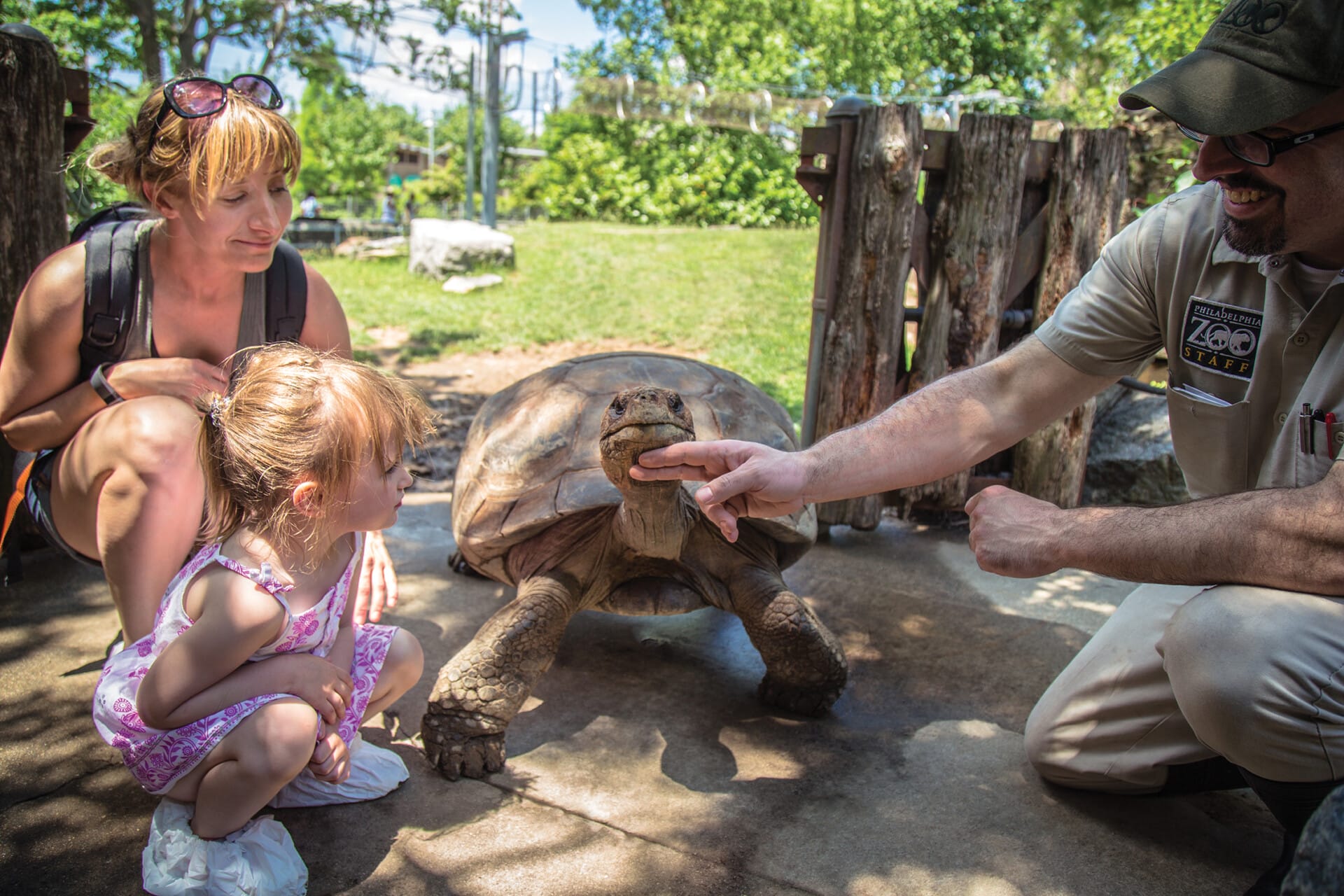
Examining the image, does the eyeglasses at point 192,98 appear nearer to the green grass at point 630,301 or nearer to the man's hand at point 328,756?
the man's hand at point 328,756

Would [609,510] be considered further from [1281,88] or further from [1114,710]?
[1281,88]

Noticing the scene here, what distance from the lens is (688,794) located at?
84.9 inches

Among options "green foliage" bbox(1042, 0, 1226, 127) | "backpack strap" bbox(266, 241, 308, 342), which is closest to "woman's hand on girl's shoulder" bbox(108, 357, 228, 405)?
"backpack strap" bbox(266, 241, 308, 342)

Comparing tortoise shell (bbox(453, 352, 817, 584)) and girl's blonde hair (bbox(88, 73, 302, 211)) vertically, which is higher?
girl's blonde hair (bbox(88, 73, 302, 211))

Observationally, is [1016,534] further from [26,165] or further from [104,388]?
[26,165]

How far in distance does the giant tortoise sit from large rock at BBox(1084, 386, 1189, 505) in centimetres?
189

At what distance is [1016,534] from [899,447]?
0.38 metres

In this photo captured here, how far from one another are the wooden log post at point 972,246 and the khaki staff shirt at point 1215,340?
1445 mm

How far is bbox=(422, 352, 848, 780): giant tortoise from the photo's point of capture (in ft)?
7.33

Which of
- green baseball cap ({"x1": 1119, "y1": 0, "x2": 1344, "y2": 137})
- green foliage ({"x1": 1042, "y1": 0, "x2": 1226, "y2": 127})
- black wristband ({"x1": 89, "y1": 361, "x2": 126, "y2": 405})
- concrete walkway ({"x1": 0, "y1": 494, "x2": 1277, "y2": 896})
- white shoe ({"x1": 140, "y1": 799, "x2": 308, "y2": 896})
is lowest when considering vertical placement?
concrete walkway ({"x1": 0, "y1": 494, "x2": 1277, "y2": 896})

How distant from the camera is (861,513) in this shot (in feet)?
12.8

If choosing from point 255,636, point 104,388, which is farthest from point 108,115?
point 255,636

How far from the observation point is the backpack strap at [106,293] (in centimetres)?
229

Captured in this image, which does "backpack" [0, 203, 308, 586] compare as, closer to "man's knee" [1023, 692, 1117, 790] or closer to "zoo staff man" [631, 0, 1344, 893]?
"zoo staff man" [631, 0, 1344, 893]
